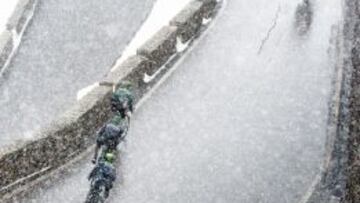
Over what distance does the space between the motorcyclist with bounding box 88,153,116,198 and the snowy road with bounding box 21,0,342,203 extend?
0.86 meters

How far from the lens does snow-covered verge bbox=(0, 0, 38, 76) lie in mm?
22469

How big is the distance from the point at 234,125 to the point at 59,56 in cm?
892

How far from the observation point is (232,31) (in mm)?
22906

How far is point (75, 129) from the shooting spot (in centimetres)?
1555

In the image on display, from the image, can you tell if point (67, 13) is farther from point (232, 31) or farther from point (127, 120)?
point (127, 120)

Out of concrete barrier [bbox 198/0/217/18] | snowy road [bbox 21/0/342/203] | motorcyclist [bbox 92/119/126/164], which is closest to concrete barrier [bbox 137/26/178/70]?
snowy road [bbox 21/0/342/203]

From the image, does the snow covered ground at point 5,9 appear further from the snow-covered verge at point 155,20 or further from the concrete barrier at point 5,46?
the snow-covered verge at point 155,20

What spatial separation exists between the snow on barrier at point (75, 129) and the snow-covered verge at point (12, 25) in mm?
5493

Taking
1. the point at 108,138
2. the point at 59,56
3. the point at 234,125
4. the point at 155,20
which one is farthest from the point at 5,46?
the point at 108,138

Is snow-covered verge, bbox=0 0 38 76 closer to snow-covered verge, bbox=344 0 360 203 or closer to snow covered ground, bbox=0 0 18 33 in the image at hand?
snow covered ground, bbox=0 0 18 33

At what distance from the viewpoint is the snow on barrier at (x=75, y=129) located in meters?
14.3

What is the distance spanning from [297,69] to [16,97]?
8.84 metres

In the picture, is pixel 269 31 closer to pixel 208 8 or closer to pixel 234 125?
pixel 208 8

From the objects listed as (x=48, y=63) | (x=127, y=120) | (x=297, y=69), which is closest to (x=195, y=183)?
(x=127, y=120)
